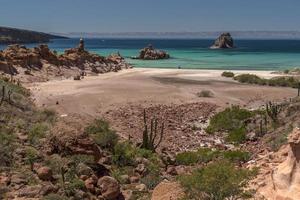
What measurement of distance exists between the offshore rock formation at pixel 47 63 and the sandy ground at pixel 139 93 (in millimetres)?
3844

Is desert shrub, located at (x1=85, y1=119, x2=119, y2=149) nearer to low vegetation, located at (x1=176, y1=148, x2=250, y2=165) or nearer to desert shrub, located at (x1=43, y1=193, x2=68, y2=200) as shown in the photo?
low vegetation, located at (x1=176, y1=148, x2=250, y2=165)

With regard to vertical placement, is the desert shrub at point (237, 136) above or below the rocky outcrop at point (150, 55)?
above

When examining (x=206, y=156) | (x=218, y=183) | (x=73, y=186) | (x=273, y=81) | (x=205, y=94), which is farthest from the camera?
(x=273, y=81)

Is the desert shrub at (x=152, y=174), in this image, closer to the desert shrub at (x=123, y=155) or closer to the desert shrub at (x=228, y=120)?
the desert shrub at (x=123, y=155)

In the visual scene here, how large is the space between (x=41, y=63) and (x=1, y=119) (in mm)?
33981

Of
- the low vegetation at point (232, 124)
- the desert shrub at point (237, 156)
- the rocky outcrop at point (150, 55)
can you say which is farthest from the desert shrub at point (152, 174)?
the rocky outcrop at point (150, 55)

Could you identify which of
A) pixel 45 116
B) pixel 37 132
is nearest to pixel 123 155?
pixel 37 132

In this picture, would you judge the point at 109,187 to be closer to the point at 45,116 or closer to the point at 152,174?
the point at 152,174

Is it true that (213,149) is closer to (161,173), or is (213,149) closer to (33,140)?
(161,173)

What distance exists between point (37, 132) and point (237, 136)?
1036cm

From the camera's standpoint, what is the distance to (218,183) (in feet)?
41.3

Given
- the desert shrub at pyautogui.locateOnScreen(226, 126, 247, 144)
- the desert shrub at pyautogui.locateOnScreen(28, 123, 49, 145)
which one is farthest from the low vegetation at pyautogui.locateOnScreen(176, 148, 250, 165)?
the desert shrub at pyautogui.locateOnScreen(28, 123, 49, 145)

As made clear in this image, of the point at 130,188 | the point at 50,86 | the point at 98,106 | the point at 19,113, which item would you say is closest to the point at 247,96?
the point at 98,106

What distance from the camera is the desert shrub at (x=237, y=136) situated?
84.4ft
